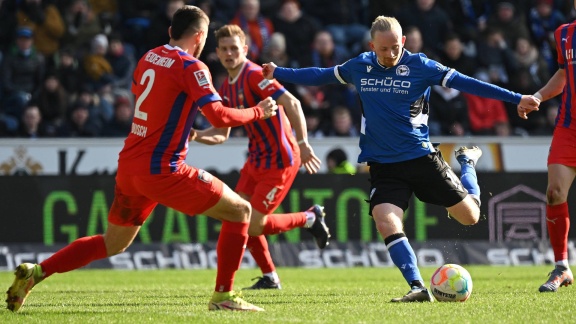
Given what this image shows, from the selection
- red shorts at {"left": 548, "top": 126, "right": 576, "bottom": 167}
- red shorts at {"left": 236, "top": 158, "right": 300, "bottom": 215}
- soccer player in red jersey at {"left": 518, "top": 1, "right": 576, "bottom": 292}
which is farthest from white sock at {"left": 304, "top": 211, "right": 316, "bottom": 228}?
red shorts at {"left": 548, "top": 126, "right": 576, "bottom": 167}

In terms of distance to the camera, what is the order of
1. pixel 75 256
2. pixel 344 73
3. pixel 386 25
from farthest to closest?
pixel 344 73
pixel 386 25
pixel 75 256

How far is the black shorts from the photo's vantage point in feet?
28.0

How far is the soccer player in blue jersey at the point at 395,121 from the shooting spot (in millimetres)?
8352

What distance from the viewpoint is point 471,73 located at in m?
17.6

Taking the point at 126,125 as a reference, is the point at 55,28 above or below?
above

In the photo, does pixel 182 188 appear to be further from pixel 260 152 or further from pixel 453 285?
pixel 260 152

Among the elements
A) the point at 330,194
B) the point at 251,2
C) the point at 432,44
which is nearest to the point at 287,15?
the point at 251,2

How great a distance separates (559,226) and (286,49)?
9071 millimetres

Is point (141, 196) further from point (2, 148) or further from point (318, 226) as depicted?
point (2, 148)

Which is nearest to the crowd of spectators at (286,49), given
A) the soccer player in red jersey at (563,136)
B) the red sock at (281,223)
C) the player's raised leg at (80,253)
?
the red sock at (281,223)

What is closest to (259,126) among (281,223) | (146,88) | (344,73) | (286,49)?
(281,223)

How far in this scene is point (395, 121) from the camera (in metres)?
8.55

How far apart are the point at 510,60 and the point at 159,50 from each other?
1160 cm

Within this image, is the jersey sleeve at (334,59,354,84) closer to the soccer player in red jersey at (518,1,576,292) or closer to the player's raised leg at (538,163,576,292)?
the soccer player in red jersey at (518,1,576,292)
